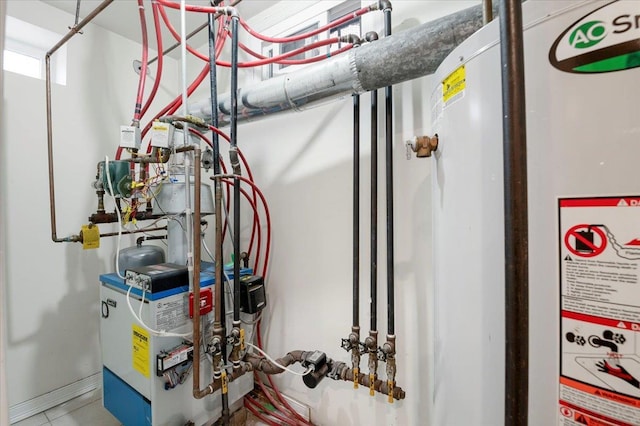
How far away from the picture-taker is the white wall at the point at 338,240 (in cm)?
112

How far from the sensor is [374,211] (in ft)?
3.66

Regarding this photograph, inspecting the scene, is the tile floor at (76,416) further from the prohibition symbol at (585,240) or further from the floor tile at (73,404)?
the prohibition symbol at (585,240)

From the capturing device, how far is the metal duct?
771 mm

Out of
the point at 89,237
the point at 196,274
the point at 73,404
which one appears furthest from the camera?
the point at 73,404

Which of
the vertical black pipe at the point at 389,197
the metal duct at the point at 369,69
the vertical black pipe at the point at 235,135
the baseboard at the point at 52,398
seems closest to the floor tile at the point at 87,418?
the baseboard at the point at 52,398

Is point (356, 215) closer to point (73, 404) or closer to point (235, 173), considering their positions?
point (235, 173)

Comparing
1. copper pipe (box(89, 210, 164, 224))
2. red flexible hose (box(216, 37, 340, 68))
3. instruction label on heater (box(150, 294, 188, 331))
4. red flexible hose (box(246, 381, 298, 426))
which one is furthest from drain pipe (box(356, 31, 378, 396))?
copper pipe (box(89, 210, 164, 224))

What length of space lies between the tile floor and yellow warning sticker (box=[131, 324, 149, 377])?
0.68 m

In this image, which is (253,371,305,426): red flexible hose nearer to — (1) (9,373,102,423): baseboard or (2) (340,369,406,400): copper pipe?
(2) (340,369,406,400): copper pipe

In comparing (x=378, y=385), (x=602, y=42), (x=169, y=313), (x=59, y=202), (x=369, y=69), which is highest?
(x=369, y=69)

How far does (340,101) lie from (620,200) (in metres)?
1.17

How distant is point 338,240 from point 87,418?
169cm

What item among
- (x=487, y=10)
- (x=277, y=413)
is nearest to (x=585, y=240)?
(x=487, y=10)

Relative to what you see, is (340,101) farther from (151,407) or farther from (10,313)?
(10,313)
